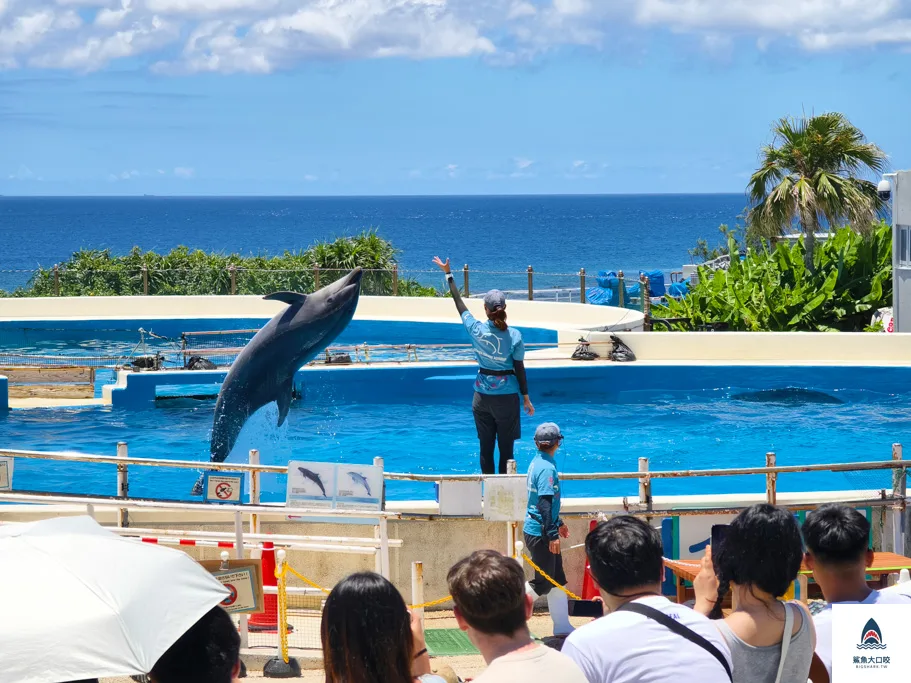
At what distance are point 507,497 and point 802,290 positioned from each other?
12.3 metres

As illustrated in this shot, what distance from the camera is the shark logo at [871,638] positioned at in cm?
346

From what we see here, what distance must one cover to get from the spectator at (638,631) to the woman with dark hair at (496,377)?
4.94m

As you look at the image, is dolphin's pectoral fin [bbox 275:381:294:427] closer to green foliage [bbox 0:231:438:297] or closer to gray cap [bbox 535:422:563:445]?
gray cap [bbox 535:422:563:445]

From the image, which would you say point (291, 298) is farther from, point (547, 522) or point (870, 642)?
point (870, 642)

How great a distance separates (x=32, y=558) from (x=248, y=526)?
375 centimetres

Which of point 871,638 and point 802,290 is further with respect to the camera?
point 802,290

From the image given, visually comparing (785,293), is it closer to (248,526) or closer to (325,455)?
(325,455)

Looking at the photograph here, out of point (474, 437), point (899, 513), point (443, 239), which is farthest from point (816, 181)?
point (443, 239)

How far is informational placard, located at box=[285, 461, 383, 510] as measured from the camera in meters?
6.55

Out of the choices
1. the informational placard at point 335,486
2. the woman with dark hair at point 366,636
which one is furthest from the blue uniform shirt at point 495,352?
the woman with dark hair at point 366,636

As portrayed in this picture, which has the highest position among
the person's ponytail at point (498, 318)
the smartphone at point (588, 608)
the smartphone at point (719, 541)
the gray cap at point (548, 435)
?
the person's ponytail at point (498, 318)

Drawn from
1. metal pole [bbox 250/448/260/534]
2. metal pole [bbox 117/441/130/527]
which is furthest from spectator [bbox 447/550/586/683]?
metal pole [bbox 117/441/130/527]

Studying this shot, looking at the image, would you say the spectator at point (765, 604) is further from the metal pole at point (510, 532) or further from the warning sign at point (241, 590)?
the metal pole at point (510, 532)

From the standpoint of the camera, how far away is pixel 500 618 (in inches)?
121
